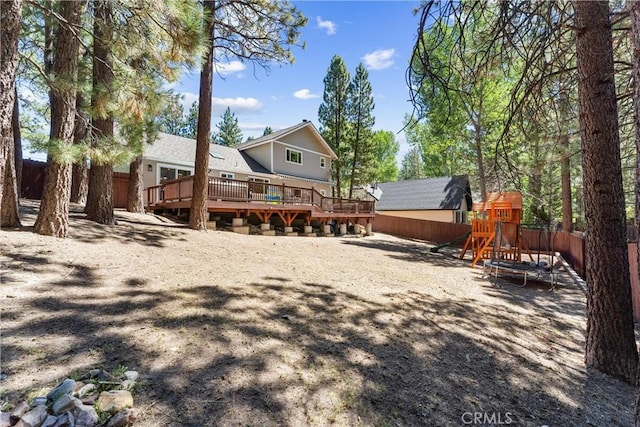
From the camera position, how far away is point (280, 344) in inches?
123

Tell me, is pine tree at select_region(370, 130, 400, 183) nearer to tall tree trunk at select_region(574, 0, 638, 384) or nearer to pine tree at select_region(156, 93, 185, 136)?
pine tree at select_region(156, 93, 185, 136)

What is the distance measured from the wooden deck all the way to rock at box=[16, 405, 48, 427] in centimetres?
903

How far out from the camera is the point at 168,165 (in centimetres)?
1678

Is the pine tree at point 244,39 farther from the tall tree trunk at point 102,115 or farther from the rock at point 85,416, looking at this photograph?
the rock at point 85,416

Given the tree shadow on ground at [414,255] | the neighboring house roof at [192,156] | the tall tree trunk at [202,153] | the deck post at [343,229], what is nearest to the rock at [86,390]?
the tall tree trunk at [202,153]

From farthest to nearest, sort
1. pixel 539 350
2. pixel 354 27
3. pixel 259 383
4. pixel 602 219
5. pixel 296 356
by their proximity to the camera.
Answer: pixel 354 27 → pixel 539 350 → pixel 602 219 → pixel 296 356 → pixel 259 383

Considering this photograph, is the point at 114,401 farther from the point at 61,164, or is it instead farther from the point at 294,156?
the point at 294,156

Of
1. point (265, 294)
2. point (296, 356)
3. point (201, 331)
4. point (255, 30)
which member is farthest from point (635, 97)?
point (255, 30)

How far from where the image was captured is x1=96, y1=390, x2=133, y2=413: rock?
6.57ft

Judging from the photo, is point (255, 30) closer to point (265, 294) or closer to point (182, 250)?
point (182, 250)

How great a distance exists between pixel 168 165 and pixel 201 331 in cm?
1563

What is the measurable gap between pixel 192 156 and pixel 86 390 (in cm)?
1739

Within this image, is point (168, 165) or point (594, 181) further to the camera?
point (168, 165)

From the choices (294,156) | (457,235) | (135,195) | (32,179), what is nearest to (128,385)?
(135,195)
